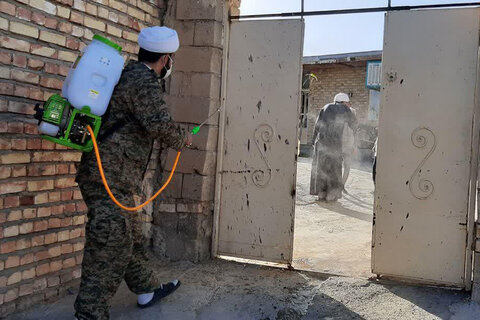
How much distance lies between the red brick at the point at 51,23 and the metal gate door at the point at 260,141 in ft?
4.95

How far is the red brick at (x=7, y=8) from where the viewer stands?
8.44 feet

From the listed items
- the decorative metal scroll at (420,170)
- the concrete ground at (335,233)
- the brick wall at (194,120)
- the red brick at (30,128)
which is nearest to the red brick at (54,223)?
the red brick at (30,128)

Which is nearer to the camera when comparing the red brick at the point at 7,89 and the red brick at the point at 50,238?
the red brick at the point at 7,89

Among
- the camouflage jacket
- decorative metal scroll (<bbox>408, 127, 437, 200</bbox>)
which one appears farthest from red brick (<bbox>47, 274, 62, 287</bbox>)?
decorative metal scroll (<bbox>408, 127, 437, 200</bbox>)

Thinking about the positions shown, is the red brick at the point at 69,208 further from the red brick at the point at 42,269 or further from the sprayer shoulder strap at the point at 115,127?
the sprayer shoulder strap at the point at 115,127

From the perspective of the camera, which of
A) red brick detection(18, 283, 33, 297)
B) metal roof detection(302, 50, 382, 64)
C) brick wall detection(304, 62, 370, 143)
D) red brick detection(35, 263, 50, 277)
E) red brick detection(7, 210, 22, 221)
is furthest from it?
brick wall detection(304, 62, 370, 143)

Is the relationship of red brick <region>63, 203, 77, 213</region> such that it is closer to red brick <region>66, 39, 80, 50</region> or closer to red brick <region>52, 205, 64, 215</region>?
red brick <region>52, 205, 64, 215</region>

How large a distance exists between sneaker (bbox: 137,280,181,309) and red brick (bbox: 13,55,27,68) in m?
1.70

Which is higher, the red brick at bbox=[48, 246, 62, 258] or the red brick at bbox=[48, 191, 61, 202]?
the red brick at bbox=[48, 191, 61, 202]

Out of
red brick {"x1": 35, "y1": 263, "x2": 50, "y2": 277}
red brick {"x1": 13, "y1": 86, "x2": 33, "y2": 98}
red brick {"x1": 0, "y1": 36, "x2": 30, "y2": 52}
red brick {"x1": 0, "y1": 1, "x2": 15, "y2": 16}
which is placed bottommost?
red brick {"x1": 35, "y1": 263, "x2": 50, "y2": 277}

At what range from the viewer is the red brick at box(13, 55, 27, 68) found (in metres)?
2.68

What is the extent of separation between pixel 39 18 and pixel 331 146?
209 inches

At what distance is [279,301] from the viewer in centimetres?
323

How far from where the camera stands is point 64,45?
3.00m
